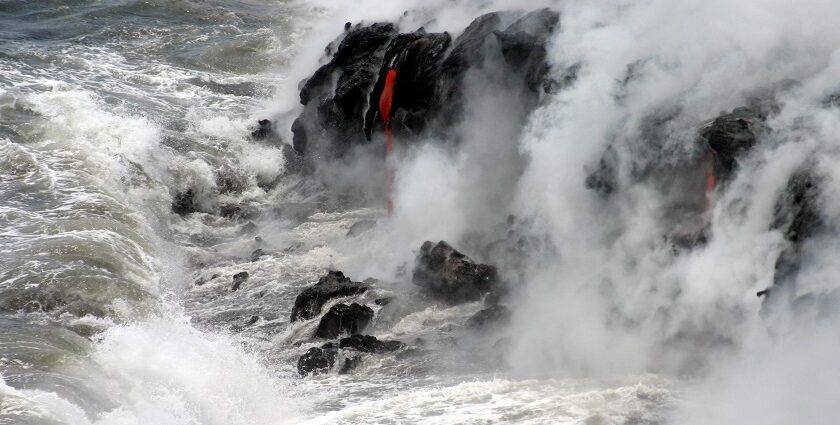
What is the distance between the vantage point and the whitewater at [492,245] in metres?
11.8

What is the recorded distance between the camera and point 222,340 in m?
14.4

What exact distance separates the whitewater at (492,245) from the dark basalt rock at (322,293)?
0.18 m

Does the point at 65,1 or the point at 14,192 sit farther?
the point at 65,1

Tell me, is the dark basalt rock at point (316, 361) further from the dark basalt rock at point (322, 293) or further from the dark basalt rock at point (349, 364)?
the dark basalt rock at point (322, 293)

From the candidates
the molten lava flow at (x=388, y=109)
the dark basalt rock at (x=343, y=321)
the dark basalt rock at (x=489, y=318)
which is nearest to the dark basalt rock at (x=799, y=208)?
the dark basalt rock at (x=489, y=318)

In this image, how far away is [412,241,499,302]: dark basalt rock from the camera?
15.2 metres

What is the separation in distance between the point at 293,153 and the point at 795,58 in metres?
11.3

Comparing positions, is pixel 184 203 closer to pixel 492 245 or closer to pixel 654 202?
pixel 492 245

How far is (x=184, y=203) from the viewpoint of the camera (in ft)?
65.9

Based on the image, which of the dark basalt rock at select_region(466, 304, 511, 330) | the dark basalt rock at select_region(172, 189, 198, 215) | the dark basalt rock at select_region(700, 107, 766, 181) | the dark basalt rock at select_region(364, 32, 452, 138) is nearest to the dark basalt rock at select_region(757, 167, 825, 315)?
the dark basalt rock at select_region(700, 107, 766, 181)

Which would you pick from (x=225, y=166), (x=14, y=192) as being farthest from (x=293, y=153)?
(x=14, y=192)

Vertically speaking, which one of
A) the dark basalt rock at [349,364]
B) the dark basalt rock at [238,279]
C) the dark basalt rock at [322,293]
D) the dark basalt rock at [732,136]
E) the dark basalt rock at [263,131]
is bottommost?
the dark basalt rock at [349,364]

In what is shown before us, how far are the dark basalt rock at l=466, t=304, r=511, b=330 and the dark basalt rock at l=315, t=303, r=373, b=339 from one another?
4.98 feet

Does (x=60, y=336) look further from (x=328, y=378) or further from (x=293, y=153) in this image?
(x=293, y=153)
